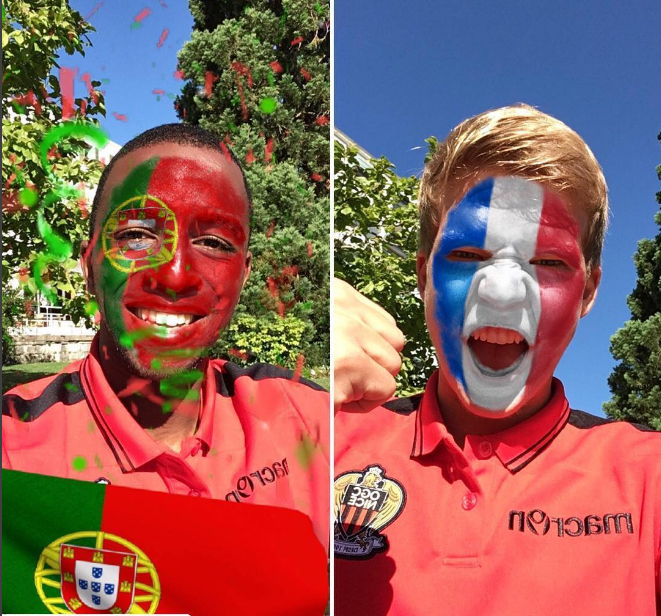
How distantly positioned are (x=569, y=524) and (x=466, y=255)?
0.66 m

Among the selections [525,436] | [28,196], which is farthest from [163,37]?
[525,436]

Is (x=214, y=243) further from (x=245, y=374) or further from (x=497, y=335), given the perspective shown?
(x=497, y=335)

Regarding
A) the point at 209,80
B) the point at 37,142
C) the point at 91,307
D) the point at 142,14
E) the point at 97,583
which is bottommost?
the point at 97,583

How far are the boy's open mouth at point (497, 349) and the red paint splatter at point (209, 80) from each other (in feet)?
2.95

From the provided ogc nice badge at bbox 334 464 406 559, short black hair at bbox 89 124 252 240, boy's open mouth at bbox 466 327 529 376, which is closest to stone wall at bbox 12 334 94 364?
short black hair at bbox 89 124 252 240

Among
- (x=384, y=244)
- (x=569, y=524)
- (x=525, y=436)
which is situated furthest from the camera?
(x=384, y=244)

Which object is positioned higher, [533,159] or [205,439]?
[533,159]

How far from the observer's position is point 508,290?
160 cm

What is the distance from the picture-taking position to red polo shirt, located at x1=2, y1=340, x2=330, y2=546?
1.68 metres

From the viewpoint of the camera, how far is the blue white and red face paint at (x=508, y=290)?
161 centimetres

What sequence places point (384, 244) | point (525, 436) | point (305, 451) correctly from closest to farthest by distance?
1. point (525, 436)
2. point (305, 451)
3. point (384, 244)

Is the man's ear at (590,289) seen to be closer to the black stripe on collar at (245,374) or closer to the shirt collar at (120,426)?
the black stripe on collar at (245,374)

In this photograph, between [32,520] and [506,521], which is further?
[32,520]

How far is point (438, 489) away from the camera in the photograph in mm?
1665
